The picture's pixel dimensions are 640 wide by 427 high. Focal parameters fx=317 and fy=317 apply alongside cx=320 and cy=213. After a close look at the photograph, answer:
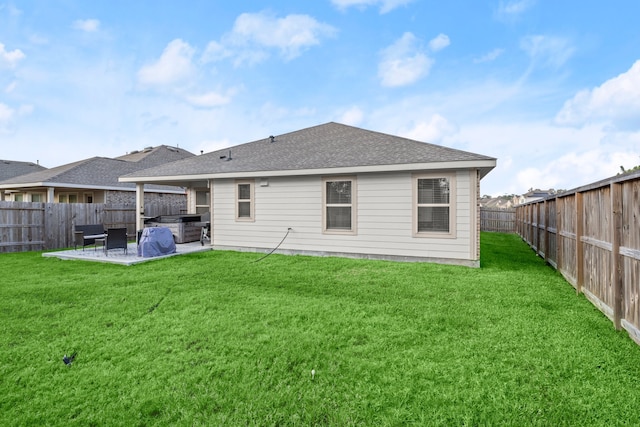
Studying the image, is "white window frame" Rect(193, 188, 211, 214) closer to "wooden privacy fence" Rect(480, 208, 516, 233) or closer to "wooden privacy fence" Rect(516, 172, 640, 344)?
"wooden privacy fence" Rect(516, 172, 640, 344)

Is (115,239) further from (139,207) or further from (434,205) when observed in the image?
(434,205)

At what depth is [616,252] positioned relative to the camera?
3.91 meters

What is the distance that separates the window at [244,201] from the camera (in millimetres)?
10547

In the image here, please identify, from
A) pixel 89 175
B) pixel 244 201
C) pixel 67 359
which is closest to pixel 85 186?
pixel 89 175

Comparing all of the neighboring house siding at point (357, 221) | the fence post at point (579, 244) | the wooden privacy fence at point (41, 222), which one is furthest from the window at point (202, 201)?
the fence post at point (579, 244)

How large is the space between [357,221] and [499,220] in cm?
1637

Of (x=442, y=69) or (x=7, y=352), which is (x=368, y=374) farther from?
(x=442, y=69)

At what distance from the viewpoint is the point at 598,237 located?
4.71 metres

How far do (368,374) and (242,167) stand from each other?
8.78 m

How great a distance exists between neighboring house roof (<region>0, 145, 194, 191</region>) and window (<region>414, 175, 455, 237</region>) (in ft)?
55.4

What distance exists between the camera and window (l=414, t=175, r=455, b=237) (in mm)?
8116

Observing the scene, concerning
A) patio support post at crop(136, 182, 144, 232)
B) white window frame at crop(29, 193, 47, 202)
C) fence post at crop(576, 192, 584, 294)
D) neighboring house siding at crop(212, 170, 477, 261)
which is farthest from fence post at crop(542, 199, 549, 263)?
white window frame at crop(29, 193, 47, 202)

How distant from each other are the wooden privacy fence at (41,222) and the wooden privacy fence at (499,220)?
22097 mm

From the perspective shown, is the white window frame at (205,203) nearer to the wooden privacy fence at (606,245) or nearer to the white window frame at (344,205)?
the white window frame at (344,205)
